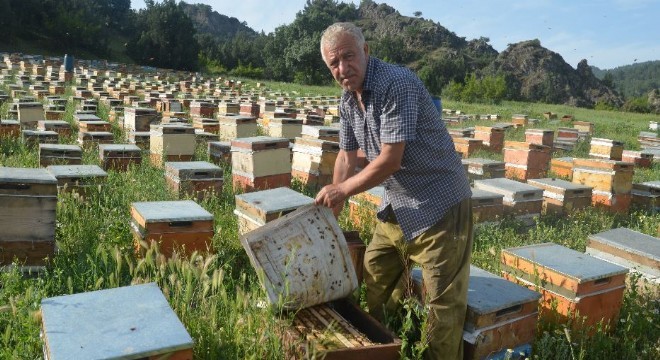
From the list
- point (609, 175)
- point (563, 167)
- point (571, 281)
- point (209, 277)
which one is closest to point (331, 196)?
point (209, 277)

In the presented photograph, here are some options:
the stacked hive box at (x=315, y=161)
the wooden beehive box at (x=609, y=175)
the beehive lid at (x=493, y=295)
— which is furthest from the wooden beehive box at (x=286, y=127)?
the beehive lid at (x=493, y=295)

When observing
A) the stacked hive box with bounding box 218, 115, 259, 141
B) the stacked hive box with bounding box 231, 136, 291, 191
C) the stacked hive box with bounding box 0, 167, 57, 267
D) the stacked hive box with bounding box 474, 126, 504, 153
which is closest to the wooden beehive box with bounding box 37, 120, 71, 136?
the stacked hive box with bounding box 218, 115, 259, 141

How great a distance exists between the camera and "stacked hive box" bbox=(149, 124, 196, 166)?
7.61m

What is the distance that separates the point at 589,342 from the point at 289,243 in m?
2.26

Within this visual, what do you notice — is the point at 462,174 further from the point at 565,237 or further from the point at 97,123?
the point at 97,123

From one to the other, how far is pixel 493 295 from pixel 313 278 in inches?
44.8

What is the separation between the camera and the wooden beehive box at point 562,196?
23.0ft

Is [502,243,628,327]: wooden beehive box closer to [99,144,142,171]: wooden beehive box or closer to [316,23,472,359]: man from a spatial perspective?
[316,23,472,359]: man

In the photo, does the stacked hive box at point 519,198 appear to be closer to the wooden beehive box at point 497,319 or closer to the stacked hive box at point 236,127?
the wooden beehive box at point 497,319

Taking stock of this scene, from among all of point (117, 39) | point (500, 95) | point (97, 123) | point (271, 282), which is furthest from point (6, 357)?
point (117, 39)

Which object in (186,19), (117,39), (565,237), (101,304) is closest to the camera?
(101,304)

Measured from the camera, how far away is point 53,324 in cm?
224

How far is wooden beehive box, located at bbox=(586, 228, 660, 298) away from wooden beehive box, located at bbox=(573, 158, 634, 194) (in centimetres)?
294

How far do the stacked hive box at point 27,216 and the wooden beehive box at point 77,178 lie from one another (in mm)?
1366
